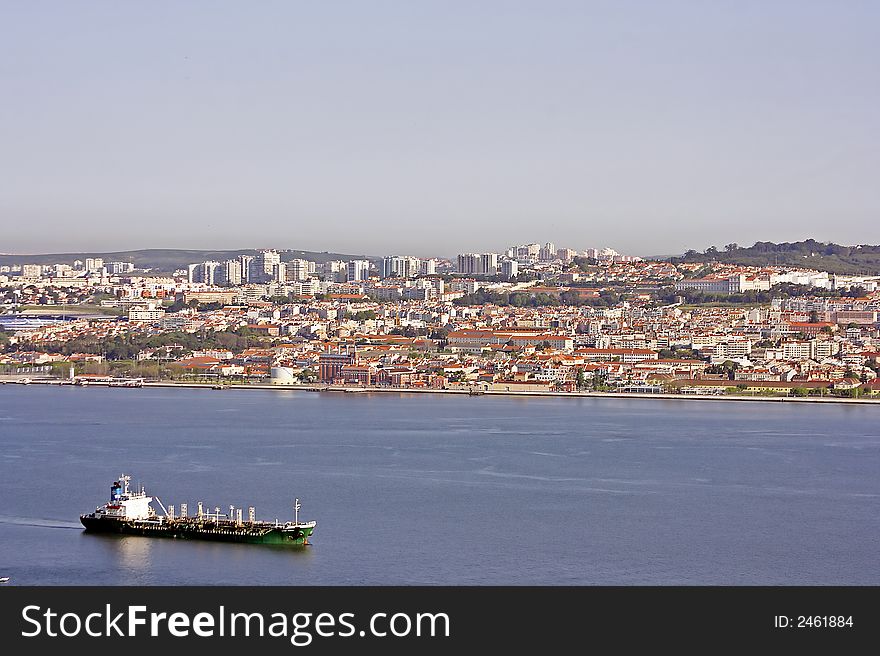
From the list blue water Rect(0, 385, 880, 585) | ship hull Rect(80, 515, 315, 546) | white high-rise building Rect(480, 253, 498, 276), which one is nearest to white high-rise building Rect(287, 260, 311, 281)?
white high-rise building Rect(480, 253, 498, 276)

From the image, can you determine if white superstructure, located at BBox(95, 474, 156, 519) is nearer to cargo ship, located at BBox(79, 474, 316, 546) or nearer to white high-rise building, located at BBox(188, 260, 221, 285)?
cargo ship, located at BBox(79, 474, 316, 546)

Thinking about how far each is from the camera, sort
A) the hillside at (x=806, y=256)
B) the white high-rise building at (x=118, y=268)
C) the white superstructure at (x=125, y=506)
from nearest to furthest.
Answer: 1. the white superstructure at (x=125, y=506)
2. the hillside at (x=806, y=256)
3. the white high-rise building at (x=118, y=268)

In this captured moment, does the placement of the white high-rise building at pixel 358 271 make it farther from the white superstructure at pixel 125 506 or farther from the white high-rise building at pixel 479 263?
the white superstructure at pixel 125 506

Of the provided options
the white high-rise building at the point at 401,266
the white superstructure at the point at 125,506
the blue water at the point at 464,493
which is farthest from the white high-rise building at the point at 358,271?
the white superstructure at the point at 125,506

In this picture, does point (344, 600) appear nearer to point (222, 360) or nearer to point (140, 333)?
point (222, 360)

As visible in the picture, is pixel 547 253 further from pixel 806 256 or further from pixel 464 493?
pixel 464 493

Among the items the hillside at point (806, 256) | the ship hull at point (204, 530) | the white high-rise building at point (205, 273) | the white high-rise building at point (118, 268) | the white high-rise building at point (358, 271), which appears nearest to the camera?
the ship hull at point (204, 530)

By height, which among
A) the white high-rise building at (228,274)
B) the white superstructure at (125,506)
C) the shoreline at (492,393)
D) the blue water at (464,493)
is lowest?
the shoreline at (492,393)
